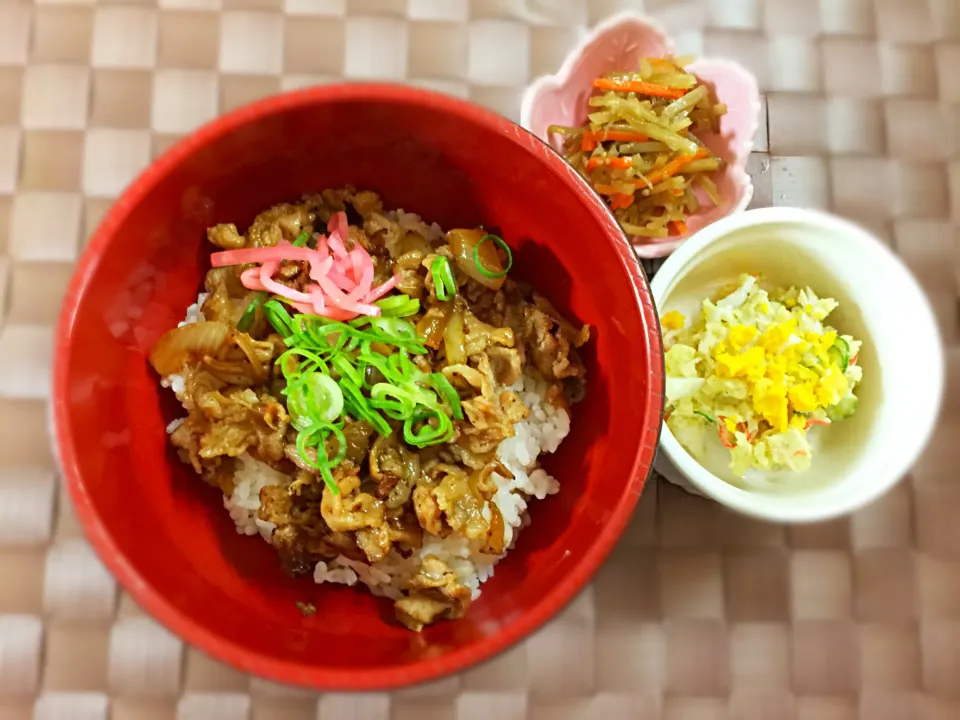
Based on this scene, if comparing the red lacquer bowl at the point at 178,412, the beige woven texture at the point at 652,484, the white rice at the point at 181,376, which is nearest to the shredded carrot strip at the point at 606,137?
the beige woven texture at the point at 652,484

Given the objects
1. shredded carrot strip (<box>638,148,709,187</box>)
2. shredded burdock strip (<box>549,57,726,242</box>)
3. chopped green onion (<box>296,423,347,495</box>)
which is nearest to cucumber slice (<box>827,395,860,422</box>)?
shredded burdock strip (<box>549,57,726,242</box>)

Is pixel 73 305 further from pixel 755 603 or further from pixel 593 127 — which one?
pixel 755 603

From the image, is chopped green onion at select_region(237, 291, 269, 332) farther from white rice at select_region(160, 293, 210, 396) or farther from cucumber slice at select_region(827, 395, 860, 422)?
cucumber slice at select_region(827, 395, 860, 422)

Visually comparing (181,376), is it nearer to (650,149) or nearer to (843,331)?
(650,149)

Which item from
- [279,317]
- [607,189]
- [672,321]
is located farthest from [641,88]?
[279,317]

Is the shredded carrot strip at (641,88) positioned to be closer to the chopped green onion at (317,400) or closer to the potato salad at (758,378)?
the potato salad at (758,378)

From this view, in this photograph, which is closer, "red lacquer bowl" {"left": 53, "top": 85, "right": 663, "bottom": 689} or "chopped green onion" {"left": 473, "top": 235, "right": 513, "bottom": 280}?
"red lacquer bowl" {"left": 53, "top": 85, "right": 663, "bottom": 689}
